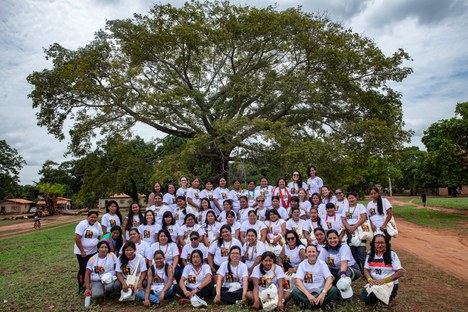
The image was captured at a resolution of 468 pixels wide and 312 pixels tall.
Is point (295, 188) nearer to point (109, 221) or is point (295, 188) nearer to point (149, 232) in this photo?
point (149, 232)

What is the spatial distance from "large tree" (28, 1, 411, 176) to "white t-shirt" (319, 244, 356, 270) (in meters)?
8.40

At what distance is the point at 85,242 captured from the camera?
6.18 metres

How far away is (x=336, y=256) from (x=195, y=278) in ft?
7.81

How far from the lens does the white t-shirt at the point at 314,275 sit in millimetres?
4945

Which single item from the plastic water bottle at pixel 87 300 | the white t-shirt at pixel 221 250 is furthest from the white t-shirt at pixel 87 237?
the white t-shirt at pixel 221 250

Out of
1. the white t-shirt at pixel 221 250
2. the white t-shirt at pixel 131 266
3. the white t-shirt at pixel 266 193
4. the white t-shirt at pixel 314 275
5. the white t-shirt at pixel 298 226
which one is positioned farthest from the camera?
the white t-shirt at pixel 266 193

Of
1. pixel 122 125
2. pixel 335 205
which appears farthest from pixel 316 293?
pixel 122 125

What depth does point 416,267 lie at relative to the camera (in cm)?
759

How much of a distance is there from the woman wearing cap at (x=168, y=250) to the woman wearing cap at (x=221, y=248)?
0.60m

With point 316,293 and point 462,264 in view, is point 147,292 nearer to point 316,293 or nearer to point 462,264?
point 316,293

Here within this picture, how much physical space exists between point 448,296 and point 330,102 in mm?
13018

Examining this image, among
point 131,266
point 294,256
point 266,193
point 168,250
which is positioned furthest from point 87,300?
point 266,193

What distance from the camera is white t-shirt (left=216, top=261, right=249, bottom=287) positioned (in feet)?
17.5

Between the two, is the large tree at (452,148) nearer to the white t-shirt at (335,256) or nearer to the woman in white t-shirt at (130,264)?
the white t-shirt at (335,256)
